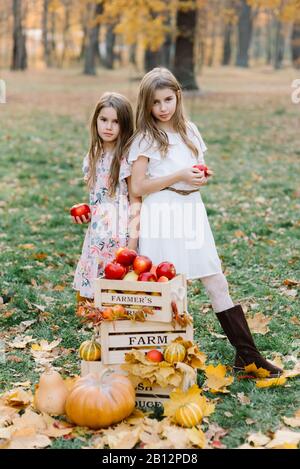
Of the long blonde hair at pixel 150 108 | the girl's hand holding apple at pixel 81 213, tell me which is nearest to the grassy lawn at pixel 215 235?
the girl's hand holding apple at pixel 81 213

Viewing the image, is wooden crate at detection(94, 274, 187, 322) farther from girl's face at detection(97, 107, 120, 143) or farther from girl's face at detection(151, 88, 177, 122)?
girl's face at detection(97, 107, 120, 143)

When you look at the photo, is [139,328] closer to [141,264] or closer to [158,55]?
[141,264]

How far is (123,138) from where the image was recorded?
4449mm

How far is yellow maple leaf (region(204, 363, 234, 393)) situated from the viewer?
393 cm

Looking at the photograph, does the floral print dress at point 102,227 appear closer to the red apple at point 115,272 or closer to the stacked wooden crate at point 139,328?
the red apple at point 115,272

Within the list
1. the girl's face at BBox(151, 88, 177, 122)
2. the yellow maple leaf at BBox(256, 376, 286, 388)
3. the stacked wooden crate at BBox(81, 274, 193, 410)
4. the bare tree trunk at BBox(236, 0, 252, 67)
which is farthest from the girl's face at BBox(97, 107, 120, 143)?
the bare tree trunk at BBox(236, 0, 252, 67)

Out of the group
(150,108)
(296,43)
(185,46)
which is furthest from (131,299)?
(296,43)

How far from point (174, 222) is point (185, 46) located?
53.1 ft

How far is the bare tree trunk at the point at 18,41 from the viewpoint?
31125 mm

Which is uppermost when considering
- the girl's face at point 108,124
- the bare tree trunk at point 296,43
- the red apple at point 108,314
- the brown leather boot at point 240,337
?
the bare tree trunk at point 296,43

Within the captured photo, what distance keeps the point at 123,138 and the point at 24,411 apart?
6.07 ft

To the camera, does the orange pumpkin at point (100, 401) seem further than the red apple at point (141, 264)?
No

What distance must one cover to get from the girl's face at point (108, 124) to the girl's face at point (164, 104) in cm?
40

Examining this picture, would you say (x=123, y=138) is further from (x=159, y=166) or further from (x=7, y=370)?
(x=7, y=370)
